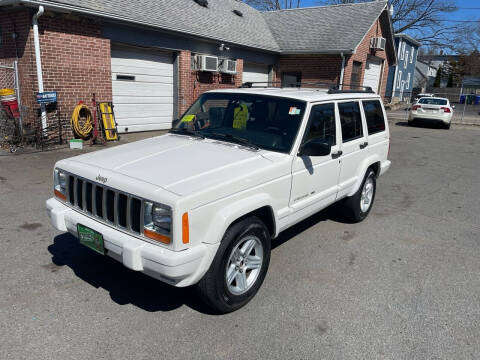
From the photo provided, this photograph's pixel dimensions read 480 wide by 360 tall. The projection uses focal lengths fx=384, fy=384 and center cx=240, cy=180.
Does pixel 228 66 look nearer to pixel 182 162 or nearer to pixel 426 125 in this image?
pixel 426 125

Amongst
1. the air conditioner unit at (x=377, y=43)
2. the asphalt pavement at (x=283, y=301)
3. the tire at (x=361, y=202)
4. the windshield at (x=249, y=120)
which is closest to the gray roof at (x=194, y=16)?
the air conditioner unit at (x=377, y=43)

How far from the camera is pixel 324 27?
60.4 feet

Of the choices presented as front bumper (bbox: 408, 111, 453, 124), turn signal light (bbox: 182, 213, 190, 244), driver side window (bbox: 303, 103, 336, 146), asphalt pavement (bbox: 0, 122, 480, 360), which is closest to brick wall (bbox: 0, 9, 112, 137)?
asphalt pavement (bbox: 0, 122, 480, 360)

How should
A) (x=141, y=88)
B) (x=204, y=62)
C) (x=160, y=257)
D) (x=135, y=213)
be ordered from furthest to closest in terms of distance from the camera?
(x=204, y=62)
(x=141, y=88)
(x=135, y=213)
(x=160, y=257)

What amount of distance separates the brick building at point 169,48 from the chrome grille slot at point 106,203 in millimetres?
7098

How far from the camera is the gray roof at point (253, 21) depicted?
1080 centimetres

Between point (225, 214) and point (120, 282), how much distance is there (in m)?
1.48

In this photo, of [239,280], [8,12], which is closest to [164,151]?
[239,280]

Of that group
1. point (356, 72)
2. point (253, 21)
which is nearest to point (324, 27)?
point (356, 72)

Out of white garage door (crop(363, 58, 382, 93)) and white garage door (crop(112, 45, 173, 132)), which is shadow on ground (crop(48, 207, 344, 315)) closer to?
white garage door (crop(112, 45, 173, 132))

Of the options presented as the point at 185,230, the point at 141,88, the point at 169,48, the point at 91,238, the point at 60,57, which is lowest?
the point at 91,238

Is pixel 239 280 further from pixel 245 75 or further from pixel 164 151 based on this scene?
pixel 245 75

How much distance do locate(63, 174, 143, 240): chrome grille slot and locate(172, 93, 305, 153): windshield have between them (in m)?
1.38

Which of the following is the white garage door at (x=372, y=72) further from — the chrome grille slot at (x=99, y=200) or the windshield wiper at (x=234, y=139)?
the chrome grille slot at (x=99, y=200)
